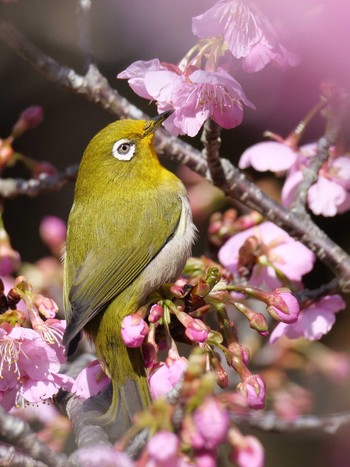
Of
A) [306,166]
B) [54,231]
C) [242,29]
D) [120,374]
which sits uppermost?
[242,29]

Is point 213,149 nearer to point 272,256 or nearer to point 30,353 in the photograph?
point 272,256

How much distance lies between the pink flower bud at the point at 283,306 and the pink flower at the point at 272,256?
589mm

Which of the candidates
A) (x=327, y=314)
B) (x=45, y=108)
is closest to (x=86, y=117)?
(x=45, y=108)

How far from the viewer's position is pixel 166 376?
2016 millimetres

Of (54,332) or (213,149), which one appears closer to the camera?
(54,332)

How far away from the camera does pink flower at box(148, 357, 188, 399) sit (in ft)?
6.52

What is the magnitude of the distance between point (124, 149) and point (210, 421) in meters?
1.51

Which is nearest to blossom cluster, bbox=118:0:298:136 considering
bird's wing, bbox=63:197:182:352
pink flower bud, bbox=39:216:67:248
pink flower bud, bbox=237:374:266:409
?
bird's wing, bbox=63:197:182:352

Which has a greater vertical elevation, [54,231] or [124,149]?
[124,149]

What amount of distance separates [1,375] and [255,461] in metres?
0.84

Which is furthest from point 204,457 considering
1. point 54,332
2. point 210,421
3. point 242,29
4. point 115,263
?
point 242,29

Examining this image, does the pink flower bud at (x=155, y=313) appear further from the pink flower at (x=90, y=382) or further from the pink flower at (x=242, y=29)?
the pink flower at (x=242, y=29)

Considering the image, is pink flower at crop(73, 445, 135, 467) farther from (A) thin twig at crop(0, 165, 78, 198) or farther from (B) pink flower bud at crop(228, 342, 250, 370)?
(A) thin twig at crop(0, 165, 78, 198)

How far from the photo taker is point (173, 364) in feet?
6.59
